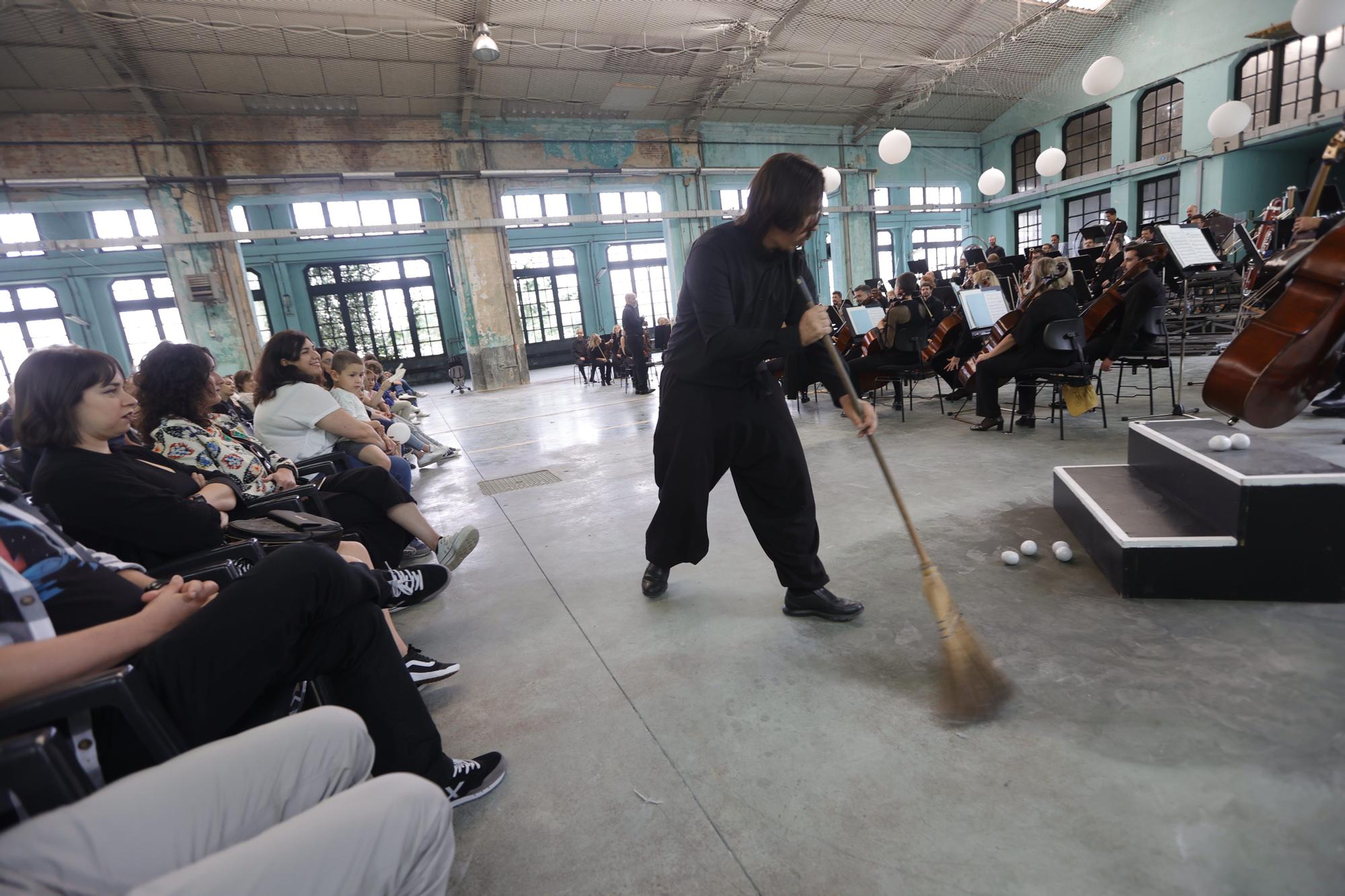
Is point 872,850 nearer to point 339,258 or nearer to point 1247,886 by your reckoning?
point 1247,886

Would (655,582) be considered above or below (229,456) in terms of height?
below

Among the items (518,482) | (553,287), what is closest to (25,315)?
(553,287)

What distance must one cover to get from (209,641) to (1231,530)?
289 centimetres

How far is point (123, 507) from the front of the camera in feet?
5.45

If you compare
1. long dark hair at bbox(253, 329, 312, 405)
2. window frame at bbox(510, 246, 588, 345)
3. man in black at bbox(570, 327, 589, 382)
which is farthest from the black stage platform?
window frame at bbox(510, 246, 588, 345)

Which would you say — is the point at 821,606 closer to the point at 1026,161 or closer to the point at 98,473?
the point at 98,473

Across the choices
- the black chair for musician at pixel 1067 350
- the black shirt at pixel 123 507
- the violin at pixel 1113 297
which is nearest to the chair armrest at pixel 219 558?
the black shirt at pixel 123 507

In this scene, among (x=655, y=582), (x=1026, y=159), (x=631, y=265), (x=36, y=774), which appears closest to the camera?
(x=36, y=774)

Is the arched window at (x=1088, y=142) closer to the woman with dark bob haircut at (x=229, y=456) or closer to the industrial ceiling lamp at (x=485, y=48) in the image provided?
the industrial ceiling lamp at (x=485, y=48)

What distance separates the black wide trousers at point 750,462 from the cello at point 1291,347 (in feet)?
6.09

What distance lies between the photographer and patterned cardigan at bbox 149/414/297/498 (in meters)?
2.30

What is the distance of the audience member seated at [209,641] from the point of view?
1044 mm

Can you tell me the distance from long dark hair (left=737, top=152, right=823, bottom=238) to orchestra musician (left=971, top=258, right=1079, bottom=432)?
3.08 meters

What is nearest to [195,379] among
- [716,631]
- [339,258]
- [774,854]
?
[716,631]
